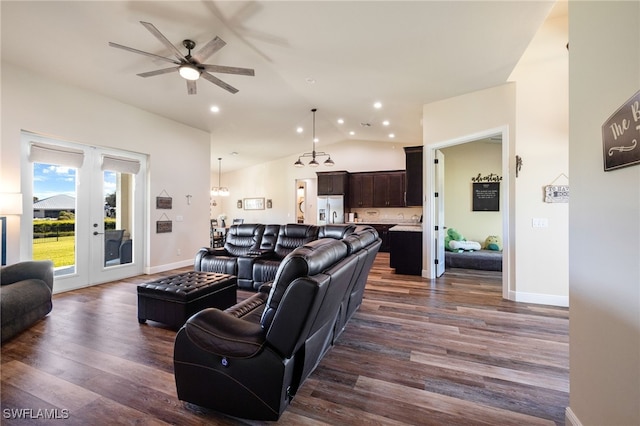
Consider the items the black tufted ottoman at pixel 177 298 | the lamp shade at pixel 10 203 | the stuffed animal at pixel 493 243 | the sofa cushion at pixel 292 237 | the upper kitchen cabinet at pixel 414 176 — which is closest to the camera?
the black tufted ottoman at pixel 177 298

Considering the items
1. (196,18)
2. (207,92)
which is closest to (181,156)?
(207,92)

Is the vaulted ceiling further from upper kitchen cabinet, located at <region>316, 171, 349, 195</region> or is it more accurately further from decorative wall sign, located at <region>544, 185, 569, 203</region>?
upper kitchen cabinet, located at <region>316, 171, 349, 195</region>

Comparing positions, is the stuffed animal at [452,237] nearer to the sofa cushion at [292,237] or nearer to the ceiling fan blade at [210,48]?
the sofa cushion at [292,237]

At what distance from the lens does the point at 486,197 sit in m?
6.54

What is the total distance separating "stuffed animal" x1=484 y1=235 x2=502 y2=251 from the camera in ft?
20.5

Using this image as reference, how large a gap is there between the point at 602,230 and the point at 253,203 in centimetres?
1000

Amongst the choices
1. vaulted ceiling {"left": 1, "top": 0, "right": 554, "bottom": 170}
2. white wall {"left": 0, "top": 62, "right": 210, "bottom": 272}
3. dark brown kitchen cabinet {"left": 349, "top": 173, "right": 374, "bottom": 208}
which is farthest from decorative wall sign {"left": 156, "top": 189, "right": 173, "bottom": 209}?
dark brown kitchen cabinet {"left": 349, "top": 173, "right": 374, "bottom": 208}

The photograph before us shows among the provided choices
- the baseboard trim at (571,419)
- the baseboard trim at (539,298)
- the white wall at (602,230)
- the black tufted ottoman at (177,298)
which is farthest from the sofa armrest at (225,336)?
the baseboard trim at (539,298)

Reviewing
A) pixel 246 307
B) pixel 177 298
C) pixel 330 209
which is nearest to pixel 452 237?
pixel 330 209

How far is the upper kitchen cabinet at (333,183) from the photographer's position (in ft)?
28.1

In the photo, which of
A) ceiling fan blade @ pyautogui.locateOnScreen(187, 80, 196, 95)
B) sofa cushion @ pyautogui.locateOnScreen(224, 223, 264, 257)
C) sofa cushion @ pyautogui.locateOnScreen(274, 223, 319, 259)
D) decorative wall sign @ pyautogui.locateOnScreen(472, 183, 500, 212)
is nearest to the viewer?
ceiling fan blade @ pyautogui.locateOnScreen(187, 80, 196, 95)

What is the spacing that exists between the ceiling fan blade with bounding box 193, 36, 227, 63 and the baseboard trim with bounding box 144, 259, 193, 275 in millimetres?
4157

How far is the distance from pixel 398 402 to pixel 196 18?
4.08 metres

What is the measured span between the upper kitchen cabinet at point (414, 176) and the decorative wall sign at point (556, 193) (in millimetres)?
1960
